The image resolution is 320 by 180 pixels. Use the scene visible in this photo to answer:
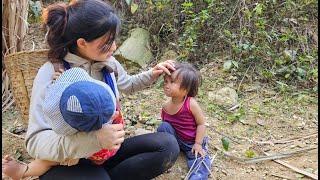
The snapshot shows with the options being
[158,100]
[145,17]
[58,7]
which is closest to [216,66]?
[158,100]

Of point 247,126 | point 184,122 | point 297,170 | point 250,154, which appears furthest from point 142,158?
point 247,126

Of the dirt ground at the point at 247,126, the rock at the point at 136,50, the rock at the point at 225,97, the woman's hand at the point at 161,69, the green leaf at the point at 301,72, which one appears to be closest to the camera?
the woman's hand at the point at 161,69

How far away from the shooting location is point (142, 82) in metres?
2.13

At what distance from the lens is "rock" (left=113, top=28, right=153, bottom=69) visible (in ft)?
11.9

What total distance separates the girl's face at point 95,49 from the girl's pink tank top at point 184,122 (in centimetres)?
61

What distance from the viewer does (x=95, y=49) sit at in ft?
5.61

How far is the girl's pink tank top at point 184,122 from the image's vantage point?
224cm

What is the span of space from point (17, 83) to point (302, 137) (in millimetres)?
1634

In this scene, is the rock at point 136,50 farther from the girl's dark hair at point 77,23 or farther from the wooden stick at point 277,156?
the girl's dark hair at point 77,23

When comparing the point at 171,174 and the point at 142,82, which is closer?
the point at 142,82

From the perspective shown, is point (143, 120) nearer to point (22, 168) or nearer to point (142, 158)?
point (142, 158)

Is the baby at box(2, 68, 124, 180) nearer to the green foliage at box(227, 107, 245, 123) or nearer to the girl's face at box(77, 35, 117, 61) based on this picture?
the girl's face at box(77, 35, 117, 61)

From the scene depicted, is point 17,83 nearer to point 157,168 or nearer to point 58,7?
point 58,7

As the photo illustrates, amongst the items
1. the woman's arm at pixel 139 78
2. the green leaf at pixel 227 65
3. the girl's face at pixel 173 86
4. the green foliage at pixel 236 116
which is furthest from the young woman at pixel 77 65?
the green leaf at pixel 227 65
